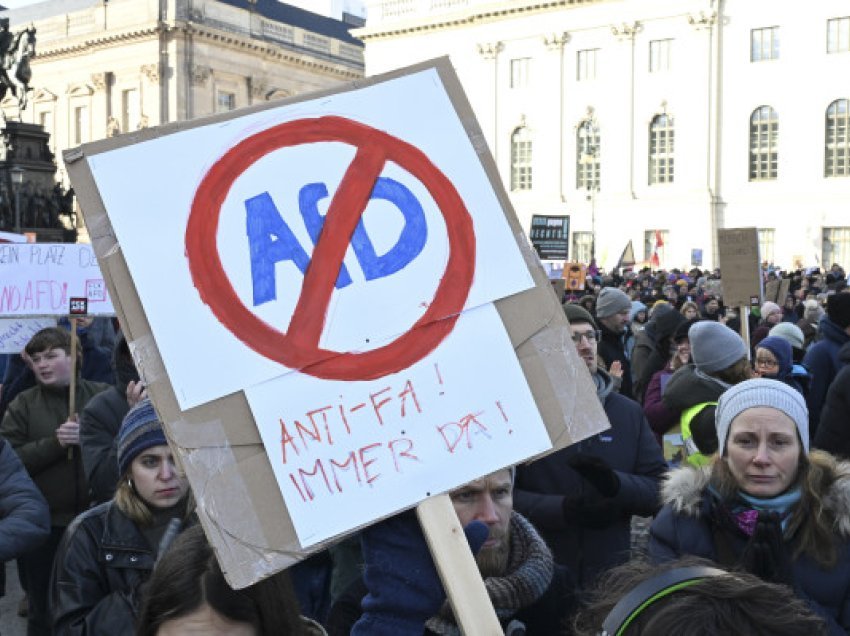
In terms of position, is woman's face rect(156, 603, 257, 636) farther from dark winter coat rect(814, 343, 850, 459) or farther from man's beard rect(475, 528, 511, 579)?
dark winter coat rect(814, 343, 850, 459)

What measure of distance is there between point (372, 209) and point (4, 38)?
1894 cm

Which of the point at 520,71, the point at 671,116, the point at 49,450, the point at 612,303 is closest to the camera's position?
the point at 49,450

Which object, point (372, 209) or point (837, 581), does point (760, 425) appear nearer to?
point (837, 581)

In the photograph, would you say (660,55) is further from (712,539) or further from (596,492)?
(712,539)

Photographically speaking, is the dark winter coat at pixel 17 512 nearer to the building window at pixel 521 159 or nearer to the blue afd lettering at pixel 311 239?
the blue afd lettering at pixel 311 239

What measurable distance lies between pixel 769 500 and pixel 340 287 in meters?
1.31

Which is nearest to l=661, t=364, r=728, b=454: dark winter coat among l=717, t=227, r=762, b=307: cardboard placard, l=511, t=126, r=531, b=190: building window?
l=717, t=227, r=762, b=307: cardboard placard

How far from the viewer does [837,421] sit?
4.72 m

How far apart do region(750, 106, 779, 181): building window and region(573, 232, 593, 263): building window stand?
686cm

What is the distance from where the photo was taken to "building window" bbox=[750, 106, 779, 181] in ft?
131

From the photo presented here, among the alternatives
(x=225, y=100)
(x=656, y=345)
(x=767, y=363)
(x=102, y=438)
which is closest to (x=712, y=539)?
(x=102, y=438)

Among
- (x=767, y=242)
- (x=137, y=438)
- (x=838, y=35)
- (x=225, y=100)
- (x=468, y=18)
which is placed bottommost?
(x=137, y=438)

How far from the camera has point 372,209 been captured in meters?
1.92

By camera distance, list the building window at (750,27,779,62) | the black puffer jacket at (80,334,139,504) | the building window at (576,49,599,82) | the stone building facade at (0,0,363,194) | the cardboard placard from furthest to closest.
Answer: the stone building facade at (0,0,363,194), the building window at (576,49,599,82), the building window at (750,27,779,62), the cardboard placard, the black puffer jacket at (80,334,139,504)
